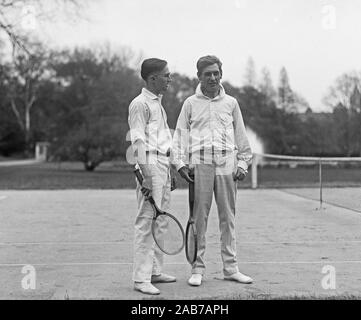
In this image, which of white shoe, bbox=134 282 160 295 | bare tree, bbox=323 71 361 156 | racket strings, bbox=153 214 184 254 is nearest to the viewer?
white shoe, bbox=134 282 160 295

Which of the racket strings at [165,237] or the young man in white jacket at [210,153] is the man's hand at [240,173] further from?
the racket strings at [165,237]

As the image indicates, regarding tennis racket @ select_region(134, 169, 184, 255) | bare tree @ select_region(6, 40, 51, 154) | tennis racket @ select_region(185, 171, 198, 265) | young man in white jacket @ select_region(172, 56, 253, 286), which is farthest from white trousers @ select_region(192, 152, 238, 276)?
bare tree @ select_region(6, 40, 51, 154)

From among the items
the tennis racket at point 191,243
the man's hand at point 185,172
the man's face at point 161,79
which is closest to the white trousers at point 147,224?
the man's hand at point 185,172

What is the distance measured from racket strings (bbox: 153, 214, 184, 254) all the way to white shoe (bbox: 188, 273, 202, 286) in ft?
0.98

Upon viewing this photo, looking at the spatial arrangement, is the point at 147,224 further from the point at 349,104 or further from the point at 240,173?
the point at 349,104

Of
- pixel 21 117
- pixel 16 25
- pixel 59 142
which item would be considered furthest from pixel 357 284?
pixel 21 117

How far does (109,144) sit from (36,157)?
123 feet

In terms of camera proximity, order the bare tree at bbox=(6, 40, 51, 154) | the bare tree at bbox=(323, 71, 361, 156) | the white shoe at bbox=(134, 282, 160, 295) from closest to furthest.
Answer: the white shoe at bbox=(134, 282, 160, 295) → the bare tree at bbox=(323, 71, 361, 156) → the bare tree at bbox=(6, 40, 51, 154)

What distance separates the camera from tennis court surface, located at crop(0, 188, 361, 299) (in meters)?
4.87

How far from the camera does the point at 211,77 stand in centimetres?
514

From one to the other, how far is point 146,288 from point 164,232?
474mm

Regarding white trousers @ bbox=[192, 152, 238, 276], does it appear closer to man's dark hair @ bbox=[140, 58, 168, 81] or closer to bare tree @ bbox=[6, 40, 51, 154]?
man's dark hair @ bbox=[140, 58, 168, 81]

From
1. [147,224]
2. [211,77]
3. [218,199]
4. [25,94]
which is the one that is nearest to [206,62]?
[211,77]

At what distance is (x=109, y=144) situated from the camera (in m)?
34.9
